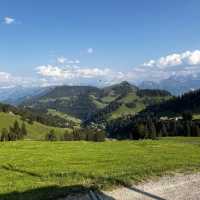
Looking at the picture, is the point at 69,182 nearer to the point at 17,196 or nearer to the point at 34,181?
the point at 34,181

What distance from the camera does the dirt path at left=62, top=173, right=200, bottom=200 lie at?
18.2 meters

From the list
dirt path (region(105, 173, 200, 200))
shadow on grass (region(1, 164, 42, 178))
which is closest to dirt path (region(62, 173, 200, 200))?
dirt path (region(105, 173, 200, 200))

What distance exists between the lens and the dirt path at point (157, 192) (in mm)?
18156

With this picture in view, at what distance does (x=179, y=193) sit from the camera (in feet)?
61.5

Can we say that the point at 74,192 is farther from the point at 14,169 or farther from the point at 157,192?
the point at 14,169

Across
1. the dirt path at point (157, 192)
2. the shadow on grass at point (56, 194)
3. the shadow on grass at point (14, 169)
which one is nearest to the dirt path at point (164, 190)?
the dirt path at point (157, 192)

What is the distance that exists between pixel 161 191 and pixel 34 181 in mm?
8504

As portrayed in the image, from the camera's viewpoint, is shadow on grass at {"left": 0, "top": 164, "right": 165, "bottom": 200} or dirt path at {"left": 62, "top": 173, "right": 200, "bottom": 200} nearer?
dirt path at {"left": 62, "top": 173, "right": 200, "bottom": 200}

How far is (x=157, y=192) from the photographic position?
19062mm

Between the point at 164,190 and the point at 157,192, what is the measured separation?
0.64 metres

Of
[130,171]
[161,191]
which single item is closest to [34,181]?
[130,171]

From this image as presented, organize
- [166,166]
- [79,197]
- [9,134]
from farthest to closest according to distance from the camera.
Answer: [9,134]
[166,166]
[79,197]

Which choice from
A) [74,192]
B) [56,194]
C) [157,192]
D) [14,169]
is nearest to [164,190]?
[157,192]

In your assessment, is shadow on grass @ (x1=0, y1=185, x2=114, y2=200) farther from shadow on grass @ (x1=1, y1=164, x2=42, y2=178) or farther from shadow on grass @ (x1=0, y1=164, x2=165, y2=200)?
shadow on grass @ (x1=1, y1=164, x2=42, y2=178)
